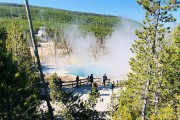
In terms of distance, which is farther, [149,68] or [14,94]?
[149,68]

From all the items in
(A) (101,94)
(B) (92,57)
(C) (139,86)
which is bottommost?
(B) (92,57)

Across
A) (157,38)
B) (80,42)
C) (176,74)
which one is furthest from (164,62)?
(80,42)

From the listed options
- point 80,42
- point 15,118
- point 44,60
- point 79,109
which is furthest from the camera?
point 80,42

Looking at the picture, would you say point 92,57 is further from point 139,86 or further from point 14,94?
point 14,94

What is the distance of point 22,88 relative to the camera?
18922 mm

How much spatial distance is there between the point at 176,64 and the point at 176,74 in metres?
0.85

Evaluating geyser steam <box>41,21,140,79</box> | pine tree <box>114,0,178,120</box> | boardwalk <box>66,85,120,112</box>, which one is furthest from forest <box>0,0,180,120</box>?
geyser steam <box>41,21,140,79</box>

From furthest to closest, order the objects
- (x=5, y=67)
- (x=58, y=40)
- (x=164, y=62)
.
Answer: (x=58, y=40) < (x=164, y=62) < (x=5, y=67)

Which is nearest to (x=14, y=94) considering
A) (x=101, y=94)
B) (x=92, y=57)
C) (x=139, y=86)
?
(x=139, y=86)

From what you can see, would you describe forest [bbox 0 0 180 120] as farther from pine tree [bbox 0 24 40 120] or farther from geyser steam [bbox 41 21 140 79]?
geyser steam [bbox 41 21 140 79]

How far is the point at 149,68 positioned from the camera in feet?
73.6

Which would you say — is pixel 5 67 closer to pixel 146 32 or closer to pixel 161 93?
pixel 146 32

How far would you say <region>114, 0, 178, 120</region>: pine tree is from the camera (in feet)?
70.1

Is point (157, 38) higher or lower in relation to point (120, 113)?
higher
